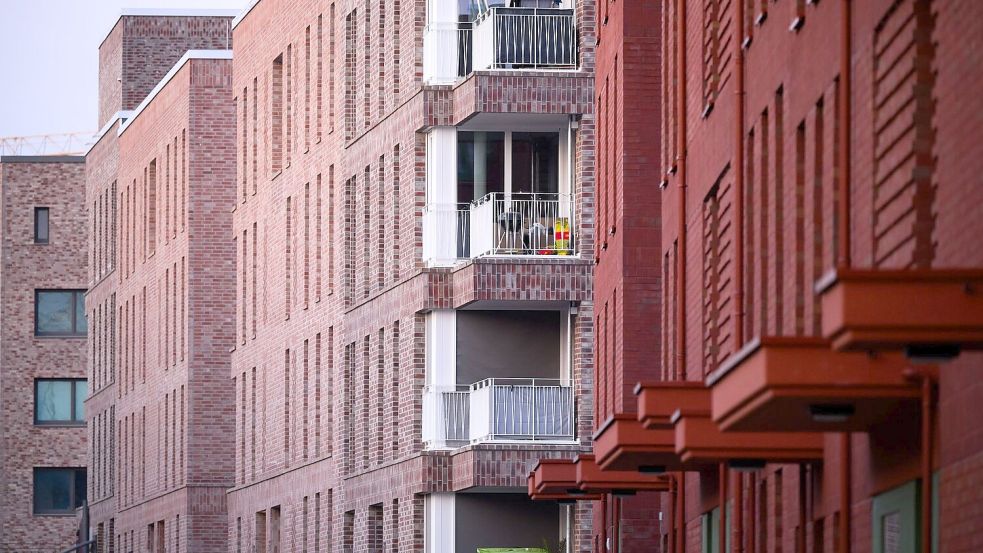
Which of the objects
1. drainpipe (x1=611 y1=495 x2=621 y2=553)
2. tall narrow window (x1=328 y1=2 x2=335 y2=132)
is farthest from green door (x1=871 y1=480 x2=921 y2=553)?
tall narrow window (x1=328 y1=2 x2=335 y2=132)

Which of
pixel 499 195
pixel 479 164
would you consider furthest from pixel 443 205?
pixel 499 195

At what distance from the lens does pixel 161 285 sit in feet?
230

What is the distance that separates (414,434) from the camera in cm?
4144

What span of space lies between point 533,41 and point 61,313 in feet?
177

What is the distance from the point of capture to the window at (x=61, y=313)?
299ft

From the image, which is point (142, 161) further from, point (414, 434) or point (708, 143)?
point (708, 143)

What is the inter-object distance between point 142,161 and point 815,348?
60.9m

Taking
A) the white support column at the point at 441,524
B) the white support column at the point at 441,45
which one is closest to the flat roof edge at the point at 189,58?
the white support column at the point at 441,45

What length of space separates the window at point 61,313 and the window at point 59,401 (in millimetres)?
1823

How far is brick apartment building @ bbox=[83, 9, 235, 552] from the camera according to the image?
65.1m

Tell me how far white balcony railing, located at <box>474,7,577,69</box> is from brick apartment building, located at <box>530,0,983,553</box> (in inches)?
455

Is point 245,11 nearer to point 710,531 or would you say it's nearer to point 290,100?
point 290,100

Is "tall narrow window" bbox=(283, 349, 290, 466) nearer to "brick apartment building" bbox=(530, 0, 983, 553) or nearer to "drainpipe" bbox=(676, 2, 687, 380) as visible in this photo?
"brick apartment building" bbox=(530, 0, 983, 553)

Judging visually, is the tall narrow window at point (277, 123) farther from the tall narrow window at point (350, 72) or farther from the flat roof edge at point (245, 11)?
the tall narrow window at point (350, 72)
